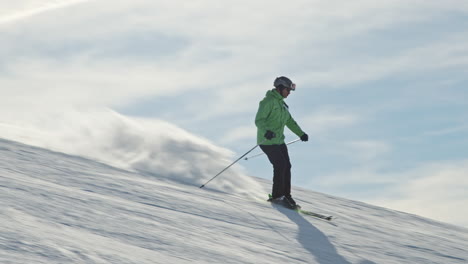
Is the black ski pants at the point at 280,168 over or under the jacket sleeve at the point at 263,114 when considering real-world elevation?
under

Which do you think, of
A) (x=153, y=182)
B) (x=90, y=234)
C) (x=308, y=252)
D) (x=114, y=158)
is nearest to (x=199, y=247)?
(x=90, y=234)

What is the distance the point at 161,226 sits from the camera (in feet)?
17.5

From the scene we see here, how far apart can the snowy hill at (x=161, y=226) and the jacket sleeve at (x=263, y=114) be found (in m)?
0.98

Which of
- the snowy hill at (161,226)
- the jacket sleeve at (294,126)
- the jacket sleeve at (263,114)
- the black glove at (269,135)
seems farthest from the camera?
the jacket sleeve at (294,126)

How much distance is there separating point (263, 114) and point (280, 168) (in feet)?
2.36

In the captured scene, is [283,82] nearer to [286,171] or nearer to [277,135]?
[277,135]

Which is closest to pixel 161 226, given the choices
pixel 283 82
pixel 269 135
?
pixel 269 135

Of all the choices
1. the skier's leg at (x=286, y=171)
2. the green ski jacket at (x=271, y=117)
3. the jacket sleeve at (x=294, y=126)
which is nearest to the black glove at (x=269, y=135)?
the green ski jacket at (x=271, y=117)

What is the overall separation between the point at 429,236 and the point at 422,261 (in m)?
2.13

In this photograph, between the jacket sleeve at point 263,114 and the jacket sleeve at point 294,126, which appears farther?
the jacket sleeve at point 294,126

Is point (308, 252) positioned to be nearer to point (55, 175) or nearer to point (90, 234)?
point (90, 234)

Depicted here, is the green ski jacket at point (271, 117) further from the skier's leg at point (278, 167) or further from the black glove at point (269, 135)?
the black glove at point (269, 135)

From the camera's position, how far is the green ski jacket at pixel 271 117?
8.63 metres

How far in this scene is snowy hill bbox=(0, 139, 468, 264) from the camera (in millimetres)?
4246
